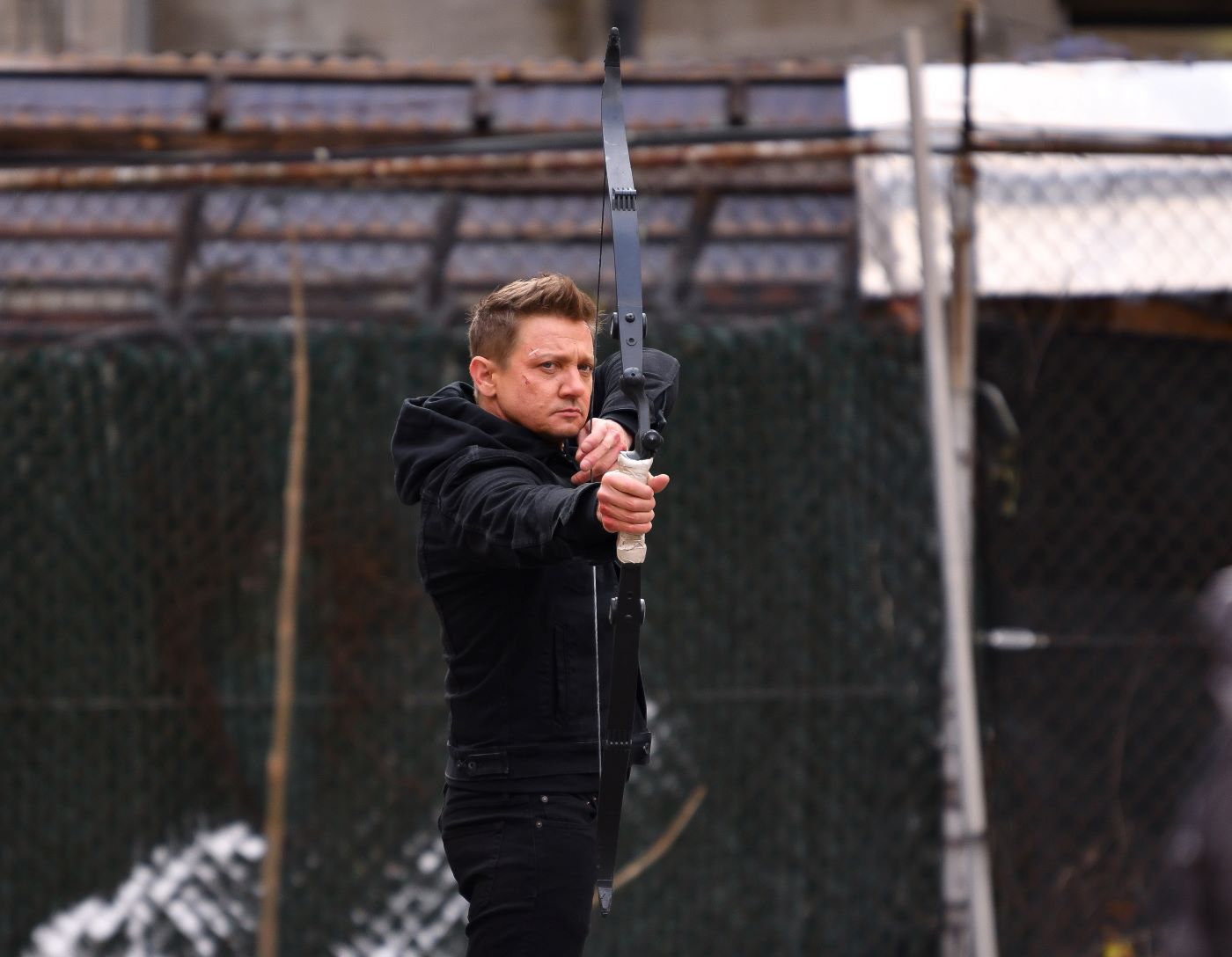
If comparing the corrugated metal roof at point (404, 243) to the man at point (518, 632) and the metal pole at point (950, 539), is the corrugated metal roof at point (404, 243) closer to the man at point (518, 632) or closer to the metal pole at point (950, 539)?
the metal pole at point (950, 539)

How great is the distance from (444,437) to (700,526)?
208 cm

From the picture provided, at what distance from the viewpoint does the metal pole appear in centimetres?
446

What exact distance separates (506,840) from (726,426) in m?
2.30

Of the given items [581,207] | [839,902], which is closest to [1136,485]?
[839,902]

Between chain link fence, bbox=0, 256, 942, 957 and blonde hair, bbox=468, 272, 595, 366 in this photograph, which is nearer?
blonde hair, bbox=468, 272, 595, 366

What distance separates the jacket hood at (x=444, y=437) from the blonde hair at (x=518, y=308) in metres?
0.13

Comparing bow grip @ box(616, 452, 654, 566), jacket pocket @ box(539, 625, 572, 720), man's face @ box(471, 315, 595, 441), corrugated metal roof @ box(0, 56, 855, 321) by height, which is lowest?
jacket pocket @ box(539, 625, 572, 720)

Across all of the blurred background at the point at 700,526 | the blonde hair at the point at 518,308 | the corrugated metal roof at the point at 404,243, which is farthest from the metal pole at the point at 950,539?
the blonde hair at the point at 518,308

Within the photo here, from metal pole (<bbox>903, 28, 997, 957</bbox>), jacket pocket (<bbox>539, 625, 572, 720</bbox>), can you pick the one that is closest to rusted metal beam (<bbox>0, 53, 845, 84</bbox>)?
metal pole (<bbox>903, 28, 997, 957</bbox>)

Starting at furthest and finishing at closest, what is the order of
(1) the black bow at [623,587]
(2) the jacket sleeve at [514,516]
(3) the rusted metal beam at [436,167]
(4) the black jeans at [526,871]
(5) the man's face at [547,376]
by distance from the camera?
1. (3) the rusted metal beam at [436,167]
2. (5) the man's face at [547,376]
3. (4) the black jeans at [526,871]
4. (1) the black bow at [623,587]
5. (2) the jacket sleeve at [514,516]

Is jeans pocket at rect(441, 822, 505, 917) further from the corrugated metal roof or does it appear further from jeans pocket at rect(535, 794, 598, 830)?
the corrugated metal roof

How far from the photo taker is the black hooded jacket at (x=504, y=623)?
295 cm

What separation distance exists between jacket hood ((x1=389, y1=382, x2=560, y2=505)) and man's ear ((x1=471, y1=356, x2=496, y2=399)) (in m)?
0.05

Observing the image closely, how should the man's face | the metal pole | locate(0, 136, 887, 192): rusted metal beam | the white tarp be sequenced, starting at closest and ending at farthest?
the man's face < the metal pole < locate(0, 136, 887, 192): rusted metal beam < the white tarp
